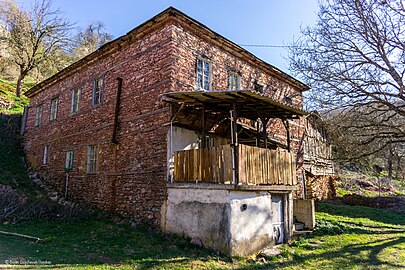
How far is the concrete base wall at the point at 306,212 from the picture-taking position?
35.7 ft

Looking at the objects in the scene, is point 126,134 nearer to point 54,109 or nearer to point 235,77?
point 235,77

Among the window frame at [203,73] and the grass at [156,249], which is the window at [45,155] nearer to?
the grass at [156,249]

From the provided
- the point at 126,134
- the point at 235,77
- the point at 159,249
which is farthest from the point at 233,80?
the point at 159,249

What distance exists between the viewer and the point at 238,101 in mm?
8711

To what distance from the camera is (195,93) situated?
811cm

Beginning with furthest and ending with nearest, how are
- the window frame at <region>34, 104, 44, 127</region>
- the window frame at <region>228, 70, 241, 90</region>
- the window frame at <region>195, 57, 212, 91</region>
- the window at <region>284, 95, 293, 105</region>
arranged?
the window frame at <region>34, 104, 44, 127</region> < the window at <region>284, 95, 293, 105</region> < the window frame at <region>228, 70, 241, 90</region> < the window frame at <region>195, 57, 212, 91</region>

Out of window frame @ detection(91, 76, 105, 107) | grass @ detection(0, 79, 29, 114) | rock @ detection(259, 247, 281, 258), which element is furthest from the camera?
grass @ detection(0, 79, 29, 114)

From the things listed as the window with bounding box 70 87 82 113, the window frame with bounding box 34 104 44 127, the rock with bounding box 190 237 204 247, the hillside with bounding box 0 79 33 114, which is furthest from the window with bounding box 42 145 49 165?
the rock with bounding box 190 237 204 247

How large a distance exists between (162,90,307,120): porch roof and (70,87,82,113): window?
664 centimetres

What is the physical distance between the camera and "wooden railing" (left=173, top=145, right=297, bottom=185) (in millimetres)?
7887

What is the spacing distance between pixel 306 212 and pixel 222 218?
492 cm

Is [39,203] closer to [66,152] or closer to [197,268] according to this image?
[66,152]

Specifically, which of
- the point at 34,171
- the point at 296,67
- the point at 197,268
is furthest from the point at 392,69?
the point at 34,171

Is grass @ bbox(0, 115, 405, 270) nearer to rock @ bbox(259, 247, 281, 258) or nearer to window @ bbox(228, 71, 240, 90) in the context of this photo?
rock @ bbox(259, 247, 281, 258)
